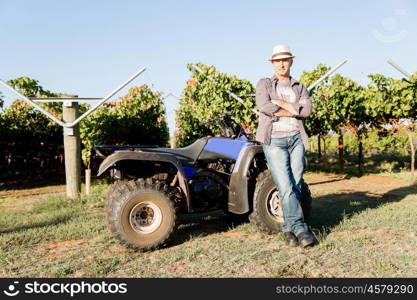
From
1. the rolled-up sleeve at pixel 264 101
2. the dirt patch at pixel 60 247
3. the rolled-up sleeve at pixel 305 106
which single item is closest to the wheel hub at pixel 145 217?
the dirt patch at pixel 60 247

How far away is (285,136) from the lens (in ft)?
14.0

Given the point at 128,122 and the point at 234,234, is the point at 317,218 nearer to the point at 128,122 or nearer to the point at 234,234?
the point at 234,234

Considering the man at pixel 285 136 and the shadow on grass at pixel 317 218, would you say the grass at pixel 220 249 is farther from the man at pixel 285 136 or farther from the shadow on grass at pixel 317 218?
the man at pixel 285 136

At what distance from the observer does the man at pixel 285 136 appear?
4211 mm

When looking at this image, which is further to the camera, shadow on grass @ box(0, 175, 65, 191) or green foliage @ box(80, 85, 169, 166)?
shadow on grass @ box(0, 175, 65, 191)

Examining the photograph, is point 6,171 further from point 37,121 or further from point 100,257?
point 100,257

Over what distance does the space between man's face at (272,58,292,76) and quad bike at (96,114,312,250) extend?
1.01 m

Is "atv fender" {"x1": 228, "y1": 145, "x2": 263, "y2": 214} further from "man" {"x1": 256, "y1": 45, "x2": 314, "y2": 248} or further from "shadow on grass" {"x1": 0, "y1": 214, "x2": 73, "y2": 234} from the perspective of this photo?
"shadow on grass" {"x1": 0, "y1": 214, "x2": 73, "y2": 234}

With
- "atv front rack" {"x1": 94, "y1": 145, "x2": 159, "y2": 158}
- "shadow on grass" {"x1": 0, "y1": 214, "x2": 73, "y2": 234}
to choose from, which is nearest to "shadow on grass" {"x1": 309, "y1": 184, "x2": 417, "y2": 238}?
"atv front rack" {"x1": 94, "y1": 145, "x2": 159, "y2": 158}

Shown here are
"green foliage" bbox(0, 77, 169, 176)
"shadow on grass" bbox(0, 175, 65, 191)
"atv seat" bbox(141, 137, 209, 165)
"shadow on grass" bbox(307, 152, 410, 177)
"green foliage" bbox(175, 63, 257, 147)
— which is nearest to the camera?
"atv seat" bbox(141, 137, 209, 165)

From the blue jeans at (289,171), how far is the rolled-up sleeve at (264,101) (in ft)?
1.05

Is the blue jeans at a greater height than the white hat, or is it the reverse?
the white hat

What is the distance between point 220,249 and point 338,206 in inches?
131

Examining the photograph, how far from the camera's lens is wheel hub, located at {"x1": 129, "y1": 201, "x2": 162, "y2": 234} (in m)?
4.30
